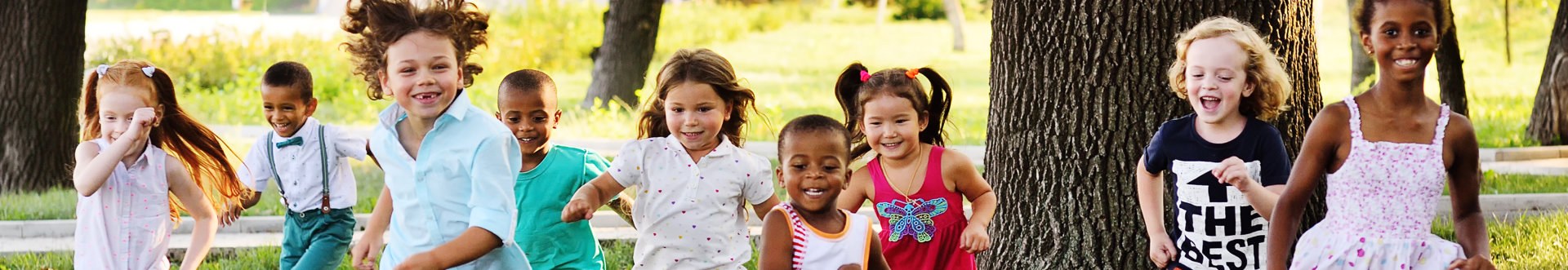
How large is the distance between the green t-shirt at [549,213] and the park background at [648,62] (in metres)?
0.54

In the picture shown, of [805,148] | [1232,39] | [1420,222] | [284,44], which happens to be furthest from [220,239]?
[284,44]

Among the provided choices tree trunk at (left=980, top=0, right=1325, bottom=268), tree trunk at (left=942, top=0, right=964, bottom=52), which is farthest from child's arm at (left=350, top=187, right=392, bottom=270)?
tree trunk at (left=942, top=0, right=964, bottom=52)

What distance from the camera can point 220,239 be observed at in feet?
24.8

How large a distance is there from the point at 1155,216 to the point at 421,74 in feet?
6.16

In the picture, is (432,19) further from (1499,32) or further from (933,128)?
(1499,32)

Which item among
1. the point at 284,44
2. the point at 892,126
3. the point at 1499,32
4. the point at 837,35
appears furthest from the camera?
the point at 837,35

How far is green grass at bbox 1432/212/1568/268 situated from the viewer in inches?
247

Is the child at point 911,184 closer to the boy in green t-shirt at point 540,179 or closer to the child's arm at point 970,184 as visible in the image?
the child's arm at point 970,184

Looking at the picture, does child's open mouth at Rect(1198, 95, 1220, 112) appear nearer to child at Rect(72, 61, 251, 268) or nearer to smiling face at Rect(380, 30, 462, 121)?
smiling face at Rect(380, 30, 462, 121)

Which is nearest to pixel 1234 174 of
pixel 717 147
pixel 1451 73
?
pixel 717 147

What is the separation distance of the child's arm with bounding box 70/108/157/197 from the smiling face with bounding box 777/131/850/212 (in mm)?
1968

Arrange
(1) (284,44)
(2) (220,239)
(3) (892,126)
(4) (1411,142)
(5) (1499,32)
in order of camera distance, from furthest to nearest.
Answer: (5) (1499,32), (1) (284,44), (2) (220,239), (3) (892,126), (4) (1411,142)

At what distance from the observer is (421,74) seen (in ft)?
10.5

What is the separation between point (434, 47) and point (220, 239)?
16.3 feet
